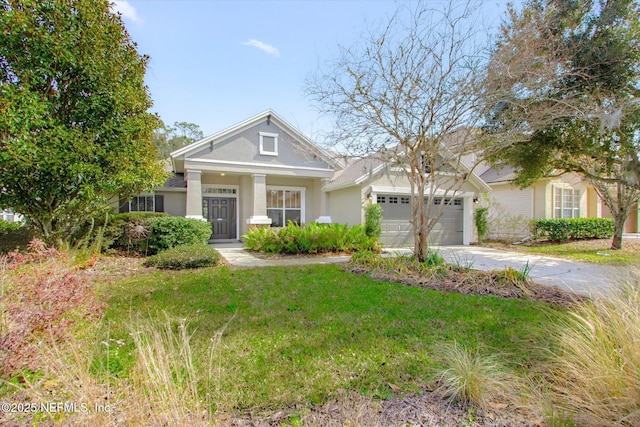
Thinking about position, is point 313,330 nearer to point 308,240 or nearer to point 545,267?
point 308,240

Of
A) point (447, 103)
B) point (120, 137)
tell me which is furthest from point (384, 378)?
point (120, 137)

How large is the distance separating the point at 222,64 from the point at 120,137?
4.50m

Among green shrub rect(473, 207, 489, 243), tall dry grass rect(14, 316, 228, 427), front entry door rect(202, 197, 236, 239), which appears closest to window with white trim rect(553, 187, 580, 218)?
green shrub rect(473, 207, 489, 243)

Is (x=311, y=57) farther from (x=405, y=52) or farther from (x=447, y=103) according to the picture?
(x=447, y=103)

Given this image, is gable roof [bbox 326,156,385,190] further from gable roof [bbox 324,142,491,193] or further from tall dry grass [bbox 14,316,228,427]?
tall dry grass [bbox 14,316,228,427]

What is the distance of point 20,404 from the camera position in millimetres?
2150

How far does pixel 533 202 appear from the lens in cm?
1788

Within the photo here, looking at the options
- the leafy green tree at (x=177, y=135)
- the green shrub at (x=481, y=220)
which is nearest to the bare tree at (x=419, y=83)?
the green shrub at (x=481, y=220)

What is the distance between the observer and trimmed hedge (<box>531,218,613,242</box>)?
49.2 ft

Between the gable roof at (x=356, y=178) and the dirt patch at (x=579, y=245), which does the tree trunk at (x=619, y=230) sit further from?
the gable roof at (x=356, y=178)

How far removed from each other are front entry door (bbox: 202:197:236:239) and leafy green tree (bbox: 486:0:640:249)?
11.7 m

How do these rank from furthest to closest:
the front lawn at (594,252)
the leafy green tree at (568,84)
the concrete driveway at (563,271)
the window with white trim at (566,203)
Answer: the window with white trim at (566,203) → the front lawn at (594,252) → the leafy green tree at (568,84) → the concrete driveway at (563,271)

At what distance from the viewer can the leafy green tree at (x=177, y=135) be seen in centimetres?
3434

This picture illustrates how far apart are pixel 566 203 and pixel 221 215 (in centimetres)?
1999
